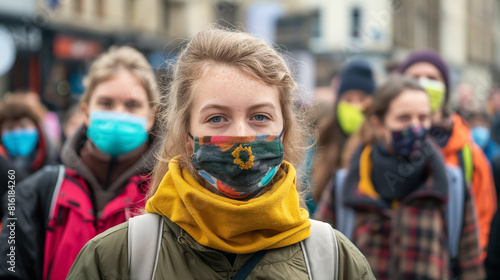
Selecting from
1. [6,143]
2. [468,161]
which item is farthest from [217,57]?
[6,143]

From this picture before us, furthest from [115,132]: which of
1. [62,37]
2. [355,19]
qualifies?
[355,19]

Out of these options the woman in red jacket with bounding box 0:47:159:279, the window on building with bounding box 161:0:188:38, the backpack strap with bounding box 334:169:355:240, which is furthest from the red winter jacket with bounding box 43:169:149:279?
the window on building with bounding box 161:0:188:38

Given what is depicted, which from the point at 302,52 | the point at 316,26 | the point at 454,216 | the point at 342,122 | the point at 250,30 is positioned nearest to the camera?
the point at 454,216

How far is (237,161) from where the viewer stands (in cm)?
196

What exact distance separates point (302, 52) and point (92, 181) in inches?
891

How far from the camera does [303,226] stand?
2018mm

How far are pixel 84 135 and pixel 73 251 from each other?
81cm

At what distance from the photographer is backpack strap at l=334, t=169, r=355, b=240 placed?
153 inches

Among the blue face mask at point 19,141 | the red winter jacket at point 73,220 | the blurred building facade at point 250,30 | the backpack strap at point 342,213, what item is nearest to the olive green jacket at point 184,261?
the red winter jacket at point 73,220

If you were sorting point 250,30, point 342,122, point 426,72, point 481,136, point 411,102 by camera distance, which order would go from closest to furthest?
1. point 411,102
2. point 426,72
3. point 342,122
4. point 481,136
5. point 250,30

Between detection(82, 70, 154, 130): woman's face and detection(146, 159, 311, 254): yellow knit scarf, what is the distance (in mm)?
1265

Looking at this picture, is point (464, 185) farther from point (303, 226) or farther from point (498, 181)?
point (303, 226)

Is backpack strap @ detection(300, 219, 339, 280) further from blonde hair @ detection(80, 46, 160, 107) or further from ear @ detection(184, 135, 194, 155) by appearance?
blonde hair @ detection(80, 46, 160, 107)

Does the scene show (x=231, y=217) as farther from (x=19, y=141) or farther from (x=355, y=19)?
(x=355, y=19)
